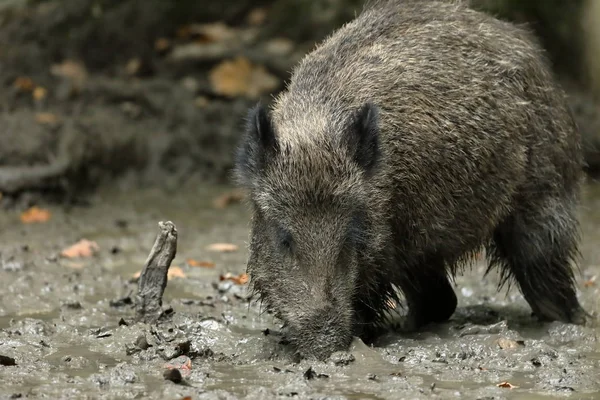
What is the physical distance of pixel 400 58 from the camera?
6625mm

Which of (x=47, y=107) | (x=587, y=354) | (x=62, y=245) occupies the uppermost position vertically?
(x=47, y=107)

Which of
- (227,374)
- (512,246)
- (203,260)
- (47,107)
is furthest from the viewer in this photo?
(47,107)

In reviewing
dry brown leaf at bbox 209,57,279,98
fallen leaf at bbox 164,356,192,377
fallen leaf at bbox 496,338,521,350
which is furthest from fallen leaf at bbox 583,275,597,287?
dry brown leaf at bbox 209,57,279,98

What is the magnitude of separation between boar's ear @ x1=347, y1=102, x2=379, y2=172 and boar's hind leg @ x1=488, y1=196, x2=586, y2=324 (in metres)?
1.63

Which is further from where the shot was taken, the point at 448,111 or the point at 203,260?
the point at 203,260

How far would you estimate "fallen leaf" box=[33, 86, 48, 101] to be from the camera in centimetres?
1155

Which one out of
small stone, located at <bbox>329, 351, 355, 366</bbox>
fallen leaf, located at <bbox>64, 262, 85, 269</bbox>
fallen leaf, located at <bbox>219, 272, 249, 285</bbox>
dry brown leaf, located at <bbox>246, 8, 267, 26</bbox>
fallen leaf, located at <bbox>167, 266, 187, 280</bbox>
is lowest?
small stone, located at <bbox>329, 351, 355, 366</bbox>

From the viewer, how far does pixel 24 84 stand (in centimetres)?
1167

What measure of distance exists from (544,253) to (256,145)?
8.05 ft

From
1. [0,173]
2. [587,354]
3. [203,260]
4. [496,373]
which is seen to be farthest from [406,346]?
[0,173]

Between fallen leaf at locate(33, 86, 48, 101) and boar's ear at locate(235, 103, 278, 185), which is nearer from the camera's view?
boar's ear at locate(235, 103, 278, 185)

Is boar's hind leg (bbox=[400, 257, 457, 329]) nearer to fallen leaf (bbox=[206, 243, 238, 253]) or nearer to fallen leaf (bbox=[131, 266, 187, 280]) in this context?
fallen leaf (bbox=[131, 266, 187, 280])

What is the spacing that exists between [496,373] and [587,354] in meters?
0.90

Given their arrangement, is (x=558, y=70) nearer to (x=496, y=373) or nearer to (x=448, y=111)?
(x=448, y=111)
